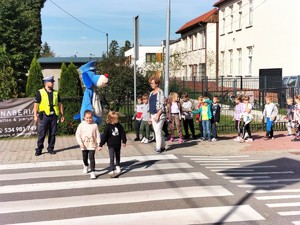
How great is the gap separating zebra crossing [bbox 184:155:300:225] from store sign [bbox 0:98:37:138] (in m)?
5.78

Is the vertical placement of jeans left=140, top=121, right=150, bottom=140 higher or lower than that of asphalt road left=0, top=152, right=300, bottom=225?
higher

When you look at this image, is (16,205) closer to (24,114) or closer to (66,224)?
(66,224)

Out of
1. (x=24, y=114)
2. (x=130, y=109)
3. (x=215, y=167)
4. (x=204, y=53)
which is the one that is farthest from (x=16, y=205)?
(x=204, y=53)

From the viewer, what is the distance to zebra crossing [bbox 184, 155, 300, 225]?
5789mm

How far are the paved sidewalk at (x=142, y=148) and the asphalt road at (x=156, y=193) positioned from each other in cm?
75

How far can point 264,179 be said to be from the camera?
7328 mm

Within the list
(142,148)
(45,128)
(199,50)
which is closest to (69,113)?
(45,128)

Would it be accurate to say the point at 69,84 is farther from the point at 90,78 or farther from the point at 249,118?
the point at 249,118

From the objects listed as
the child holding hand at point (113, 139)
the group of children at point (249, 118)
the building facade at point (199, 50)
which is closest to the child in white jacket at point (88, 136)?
the child holding hand at point (113, 139)

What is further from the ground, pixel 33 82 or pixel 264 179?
pixel 33 82

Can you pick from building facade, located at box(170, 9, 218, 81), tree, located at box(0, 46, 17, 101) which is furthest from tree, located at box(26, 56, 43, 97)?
building facade, located at box(170, 9, 218, 81)

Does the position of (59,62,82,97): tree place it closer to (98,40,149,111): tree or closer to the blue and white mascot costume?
(98,40,149,111): tree

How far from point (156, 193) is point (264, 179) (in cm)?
220

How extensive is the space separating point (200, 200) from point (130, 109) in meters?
8.13
